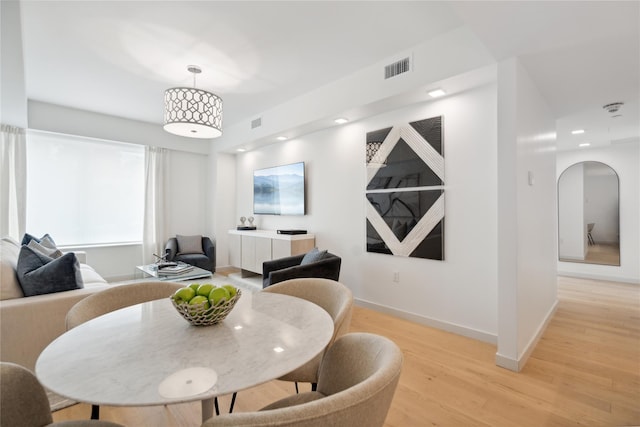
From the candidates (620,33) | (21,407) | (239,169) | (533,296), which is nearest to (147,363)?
(21,407)

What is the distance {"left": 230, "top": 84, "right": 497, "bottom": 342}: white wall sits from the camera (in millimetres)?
2799

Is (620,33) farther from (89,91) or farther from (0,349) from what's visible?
(89,91)

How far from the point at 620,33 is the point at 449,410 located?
107 inches

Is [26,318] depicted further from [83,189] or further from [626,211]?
[626,211]

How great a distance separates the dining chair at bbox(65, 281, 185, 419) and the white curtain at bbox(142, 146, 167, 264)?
164 inches

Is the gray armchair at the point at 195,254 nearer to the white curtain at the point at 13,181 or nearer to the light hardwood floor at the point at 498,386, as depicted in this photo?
the white curtain at the point at 13,181

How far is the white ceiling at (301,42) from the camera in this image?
6.41ft

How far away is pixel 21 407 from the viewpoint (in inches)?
38.6

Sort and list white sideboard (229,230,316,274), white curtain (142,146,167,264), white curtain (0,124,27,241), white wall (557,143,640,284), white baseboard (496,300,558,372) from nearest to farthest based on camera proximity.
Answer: white baseboard (496,300,558,372)
white curtain (0,124,27,241)
white sideboard (229,230,316,274)
white wall (557,143,640,284)
white curtain (142,146,167,264)

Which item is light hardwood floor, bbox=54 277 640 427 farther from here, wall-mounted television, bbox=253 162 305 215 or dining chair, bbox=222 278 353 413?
wall-mounted television, bbox=253 162 305 215

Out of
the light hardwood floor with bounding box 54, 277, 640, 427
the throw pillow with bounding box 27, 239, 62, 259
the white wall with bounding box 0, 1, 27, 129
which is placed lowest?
the light hardwood floor with bounding box 54, 277, 640, 427

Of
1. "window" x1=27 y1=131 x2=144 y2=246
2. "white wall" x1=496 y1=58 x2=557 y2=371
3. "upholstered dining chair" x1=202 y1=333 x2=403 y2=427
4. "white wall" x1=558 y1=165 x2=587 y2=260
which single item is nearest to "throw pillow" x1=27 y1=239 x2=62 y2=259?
"window" x1=27 y1=131 x2=144 y2=246

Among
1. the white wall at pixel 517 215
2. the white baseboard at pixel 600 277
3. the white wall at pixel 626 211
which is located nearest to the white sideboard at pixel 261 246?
the white wall at pixel 517 215

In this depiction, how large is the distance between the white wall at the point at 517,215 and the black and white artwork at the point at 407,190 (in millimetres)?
751
